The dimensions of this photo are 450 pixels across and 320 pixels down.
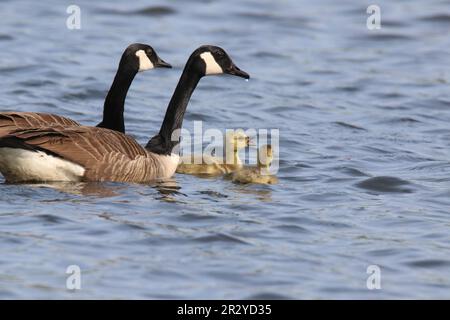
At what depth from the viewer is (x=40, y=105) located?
55.2 ft

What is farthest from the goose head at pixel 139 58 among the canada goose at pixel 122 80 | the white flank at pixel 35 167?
the white flank at pixel 35 167

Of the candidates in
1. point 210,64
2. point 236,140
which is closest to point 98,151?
point 210,64

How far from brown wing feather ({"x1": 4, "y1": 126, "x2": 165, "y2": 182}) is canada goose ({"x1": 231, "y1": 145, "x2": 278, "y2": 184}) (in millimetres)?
879

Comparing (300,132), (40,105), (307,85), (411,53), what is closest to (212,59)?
(300,132)

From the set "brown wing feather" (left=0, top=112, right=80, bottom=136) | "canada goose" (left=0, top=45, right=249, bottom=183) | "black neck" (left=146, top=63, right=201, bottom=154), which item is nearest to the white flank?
"canada goose" (left=0, top=45, right=249, bottom=183)

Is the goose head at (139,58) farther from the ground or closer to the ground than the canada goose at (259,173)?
farther from the ground

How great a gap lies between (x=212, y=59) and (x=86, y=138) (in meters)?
2.03

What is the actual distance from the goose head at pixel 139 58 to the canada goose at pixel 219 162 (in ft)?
3.90

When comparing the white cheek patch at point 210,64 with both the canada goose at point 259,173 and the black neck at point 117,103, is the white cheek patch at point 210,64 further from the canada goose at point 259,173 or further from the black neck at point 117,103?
the canada goose at point 259,173

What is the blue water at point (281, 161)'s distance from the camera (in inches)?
367

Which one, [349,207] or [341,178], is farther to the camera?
[341,178]

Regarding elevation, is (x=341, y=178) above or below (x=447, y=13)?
below

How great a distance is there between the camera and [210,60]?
42.3 feet

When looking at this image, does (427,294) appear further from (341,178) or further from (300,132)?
(300,132)
